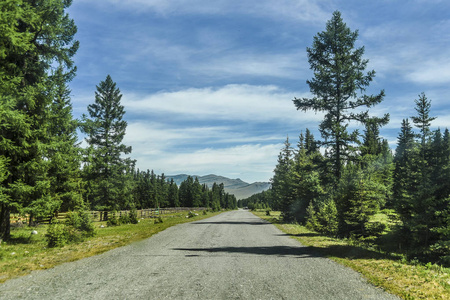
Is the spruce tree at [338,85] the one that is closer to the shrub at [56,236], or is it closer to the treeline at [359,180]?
the treeline at [359,180]

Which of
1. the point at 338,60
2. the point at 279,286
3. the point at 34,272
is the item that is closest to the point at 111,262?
the point at 34,272

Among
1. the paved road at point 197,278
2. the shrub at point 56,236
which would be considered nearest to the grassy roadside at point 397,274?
the paved road at point 197,278

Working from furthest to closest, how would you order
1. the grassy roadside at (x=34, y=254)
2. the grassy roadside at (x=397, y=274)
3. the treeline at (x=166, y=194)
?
the treeline at (x=166, y=194) < the grassy roadside at (x=34, y=254) < the grassy roadside at (x=397, y=274)

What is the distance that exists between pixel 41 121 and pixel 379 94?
2314 centimetres

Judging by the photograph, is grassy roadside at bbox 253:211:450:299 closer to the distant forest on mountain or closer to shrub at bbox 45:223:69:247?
the distant forest on mountain

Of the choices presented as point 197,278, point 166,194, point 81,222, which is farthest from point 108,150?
point 166,194

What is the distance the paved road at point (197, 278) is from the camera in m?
6.46

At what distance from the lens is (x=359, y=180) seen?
1546 centimetres

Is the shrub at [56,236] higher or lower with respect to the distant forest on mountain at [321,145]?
lower

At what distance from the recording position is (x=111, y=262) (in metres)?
9.95

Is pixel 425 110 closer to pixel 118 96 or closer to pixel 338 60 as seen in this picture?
pixel 338 60

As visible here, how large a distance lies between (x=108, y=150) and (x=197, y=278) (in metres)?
32.0

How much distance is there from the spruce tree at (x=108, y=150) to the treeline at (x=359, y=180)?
2191 cm

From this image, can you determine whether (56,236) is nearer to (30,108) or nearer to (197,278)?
(30,108)
